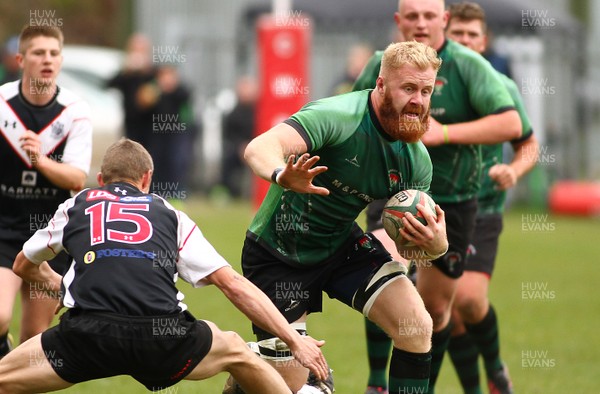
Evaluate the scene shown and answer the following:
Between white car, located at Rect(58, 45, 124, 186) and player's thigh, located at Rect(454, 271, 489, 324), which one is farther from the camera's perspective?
white car, located at Rect(58, 45, 124, 186)

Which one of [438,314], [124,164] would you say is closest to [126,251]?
[124,164]

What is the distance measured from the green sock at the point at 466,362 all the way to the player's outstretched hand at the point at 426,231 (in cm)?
202

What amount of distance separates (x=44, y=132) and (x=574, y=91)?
1835 centimetres

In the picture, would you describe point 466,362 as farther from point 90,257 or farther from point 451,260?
point 90,257

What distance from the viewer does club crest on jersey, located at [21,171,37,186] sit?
23.9ft

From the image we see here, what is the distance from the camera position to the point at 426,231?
602cm

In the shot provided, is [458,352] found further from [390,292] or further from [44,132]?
[44,132]

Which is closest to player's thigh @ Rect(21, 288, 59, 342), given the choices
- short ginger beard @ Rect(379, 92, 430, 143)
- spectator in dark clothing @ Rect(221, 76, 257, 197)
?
short ginger beard @ Rect(379, 92, 430, 143)

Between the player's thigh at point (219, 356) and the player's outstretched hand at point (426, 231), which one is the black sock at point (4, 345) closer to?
the player's thigh at point (219, 356)

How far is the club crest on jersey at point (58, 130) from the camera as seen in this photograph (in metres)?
7.29

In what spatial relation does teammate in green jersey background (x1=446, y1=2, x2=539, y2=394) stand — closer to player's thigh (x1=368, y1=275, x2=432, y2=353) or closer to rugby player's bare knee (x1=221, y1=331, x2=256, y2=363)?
player's thigh (x1=368, y1=275, x2=432, y2=353)

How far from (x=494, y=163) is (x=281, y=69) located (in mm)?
11152

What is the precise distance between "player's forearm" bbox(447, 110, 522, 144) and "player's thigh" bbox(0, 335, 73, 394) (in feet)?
9.56

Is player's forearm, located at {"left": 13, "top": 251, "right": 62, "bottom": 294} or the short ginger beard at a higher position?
the short ginger beard
